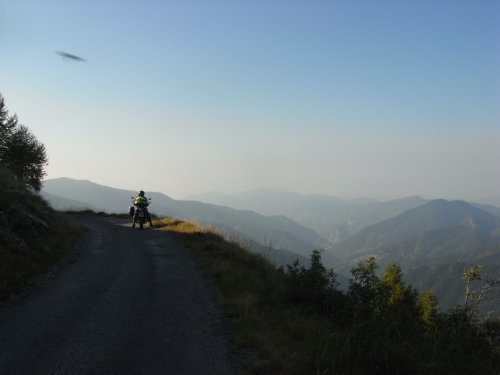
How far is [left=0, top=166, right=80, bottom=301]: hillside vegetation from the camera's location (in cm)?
1096

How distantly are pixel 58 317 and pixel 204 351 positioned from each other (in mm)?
3591

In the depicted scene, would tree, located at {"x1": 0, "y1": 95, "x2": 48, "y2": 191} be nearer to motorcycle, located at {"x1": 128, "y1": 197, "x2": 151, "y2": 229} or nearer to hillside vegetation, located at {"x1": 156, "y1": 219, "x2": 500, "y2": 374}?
motorcycle, located at {"x1": 128, "y1": 197, "x2": 151, "y2": 229}

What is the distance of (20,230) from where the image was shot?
14.5 meters

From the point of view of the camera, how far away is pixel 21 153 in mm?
40969

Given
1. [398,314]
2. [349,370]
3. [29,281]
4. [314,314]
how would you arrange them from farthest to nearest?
1. [29,281]
2. [314,314]
3. [398,314]
4. [349,370]

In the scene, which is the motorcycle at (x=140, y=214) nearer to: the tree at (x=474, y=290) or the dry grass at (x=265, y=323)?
the dry grass at (x=265, y=323)

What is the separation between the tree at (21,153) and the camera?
39969mm

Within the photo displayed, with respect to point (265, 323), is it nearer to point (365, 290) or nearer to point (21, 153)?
point (365, 290)

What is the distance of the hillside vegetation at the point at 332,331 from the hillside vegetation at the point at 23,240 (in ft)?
18.2

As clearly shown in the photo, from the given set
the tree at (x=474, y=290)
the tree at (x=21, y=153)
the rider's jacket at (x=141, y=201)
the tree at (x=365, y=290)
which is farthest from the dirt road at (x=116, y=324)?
the tree at (x=21, y=153)

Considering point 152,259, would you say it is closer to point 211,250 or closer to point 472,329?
point 211,250

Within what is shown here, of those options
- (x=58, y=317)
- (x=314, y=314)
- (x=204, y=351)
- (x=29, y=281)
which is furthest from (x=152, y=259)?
(x=204, y=351)

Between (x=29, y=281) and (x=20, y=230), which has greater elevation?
(x=20, y=230)

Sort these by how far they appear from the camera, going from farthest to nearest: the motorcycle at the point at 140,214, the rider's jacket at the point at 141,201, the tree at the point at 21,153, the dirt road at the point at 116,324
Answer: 1. the tree at the point at 21,153
2. the rider's jacket at the point at 141,201
3. the motorcycle at the point at 140,214
4. the dirt road at the point at 116,324
